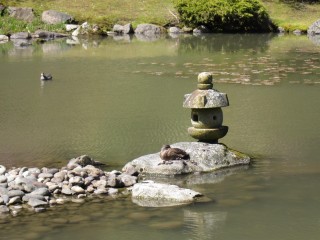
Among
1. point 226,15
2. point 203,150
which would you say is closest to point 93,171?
point 203,150

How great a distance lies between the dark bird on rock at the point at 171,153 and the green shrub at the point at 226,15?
38268 millimetres

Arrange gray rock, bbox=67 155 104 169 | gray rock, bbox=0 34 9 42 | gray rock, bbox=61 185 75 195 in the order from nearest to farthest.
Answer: gray rock, bbox=61 185 75 195, gray rock, bbox=67 155 104 169, gray rock, bbox=0 34 9 42

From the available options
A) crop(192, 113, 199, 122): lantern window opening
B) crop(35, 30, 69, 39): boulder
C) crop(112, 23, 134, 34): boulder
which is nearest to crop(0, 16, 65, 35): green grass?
crop(35, 30, 69, 39): boulder

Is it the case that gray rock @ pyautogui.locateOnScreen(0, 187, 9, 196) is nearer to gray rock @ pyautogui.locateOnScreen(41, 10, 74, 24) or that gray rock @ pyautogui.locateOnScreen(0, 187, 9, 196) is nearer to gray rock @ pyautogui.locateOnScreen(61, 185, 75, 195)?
gray rock @ pyautogui.locateOnScreen(61, 185, 75, 195)

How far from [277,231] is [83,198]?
153 inches

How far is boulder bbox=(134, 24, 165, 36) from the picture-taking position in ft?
167

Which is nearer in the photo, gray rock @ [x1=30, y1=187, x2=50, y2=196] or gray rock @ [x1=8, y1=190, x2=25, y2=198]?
gray rock @ [x1=8, y1=190, x2=25, y2=198]

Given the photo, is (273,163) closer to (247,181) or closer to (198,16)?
(247,181)

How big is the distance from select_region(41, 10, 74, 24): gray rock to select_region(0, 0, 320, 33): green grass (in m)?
0.84

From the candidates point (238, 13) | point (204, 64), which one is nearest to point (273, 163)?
point (204, 64)

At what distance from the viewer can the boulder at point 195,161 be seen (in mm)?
13930

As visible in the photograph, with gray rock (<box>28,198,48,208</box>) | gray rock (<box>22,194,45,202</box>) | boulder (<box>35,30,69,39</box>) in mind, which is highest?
boulder (<box>35,30,69,39</box>)

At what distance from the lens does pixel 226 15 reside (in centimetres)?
5166

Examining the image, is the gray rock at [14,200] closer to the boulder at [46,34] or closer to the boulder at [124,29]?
the boulder at [46,34]
